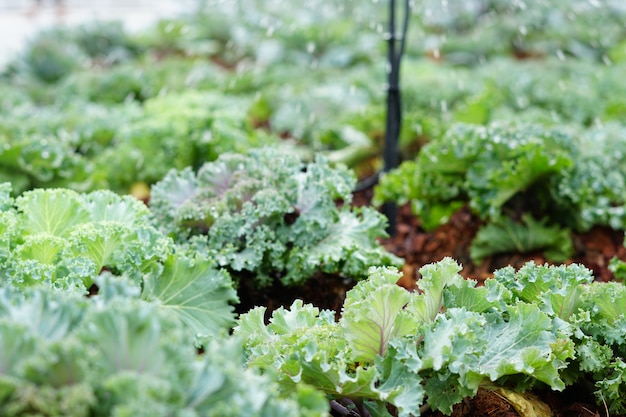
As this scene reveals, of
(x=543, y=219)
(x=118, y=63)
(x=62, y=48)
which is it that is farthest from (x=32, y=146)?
(x=118, y=63)

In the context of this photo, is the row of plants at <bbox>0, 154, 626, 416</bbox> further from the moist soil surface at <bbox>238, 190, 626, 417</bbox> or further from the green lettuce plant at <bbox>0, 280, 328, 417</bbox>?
the moist soil surface at <bbox>238, 190, 626, 417</bbox>

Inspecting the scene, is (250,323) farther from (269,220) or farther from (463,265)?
(463,265)

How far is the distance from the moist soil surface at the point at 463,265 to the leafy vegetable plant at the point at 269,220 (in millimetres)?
135

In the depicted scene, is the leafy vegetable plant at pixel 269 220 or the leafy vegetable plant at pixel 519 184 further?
the leafy vegetable plant at pixel 519 184

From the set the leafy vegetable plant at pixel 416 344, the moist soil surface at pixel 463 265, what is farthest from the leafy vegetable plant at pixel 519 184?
the leafy vegetable plant at pixel 416 344

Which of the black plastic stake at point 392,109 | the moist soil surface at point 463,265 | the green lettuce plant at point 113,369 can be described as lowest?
the moist soil surface at point 463,265

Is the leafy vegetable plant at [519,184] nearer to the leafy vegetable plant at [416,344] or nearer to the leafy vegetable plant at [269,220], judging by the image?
the leafy vegetable plant at [269,220]

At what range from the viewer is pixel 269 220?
11.6ft

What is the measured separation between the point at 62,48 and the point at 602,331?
25.9 ft

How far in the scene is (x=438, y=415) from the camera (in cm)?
273

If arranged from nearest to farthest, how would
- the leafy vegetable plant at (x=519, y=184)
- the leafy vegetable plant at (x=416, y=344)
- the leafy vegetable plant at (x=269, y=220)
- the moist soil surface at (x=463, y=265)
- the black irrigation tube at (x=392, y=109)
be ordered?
the leafy vegetable plant at (x=416, y=344), the moist soil surface at (x=463, y=265), the leafy vegetable plant at (x=269, y=220), the leafy vegetable plant at (x=519, y=184), the black irrigation tube at (x=392, y=109)

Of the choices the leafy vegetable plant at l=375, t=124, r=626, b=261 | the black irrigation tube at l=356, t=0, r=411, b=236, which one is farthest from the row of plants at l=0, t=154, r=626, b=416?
the black irrigation tube at l=356, t=0, r=411, b=236

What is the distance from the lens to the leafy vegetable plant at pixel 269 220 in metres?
3.44

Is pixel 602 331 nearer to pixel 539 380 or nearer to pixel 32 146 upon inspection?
pixel 539 380
